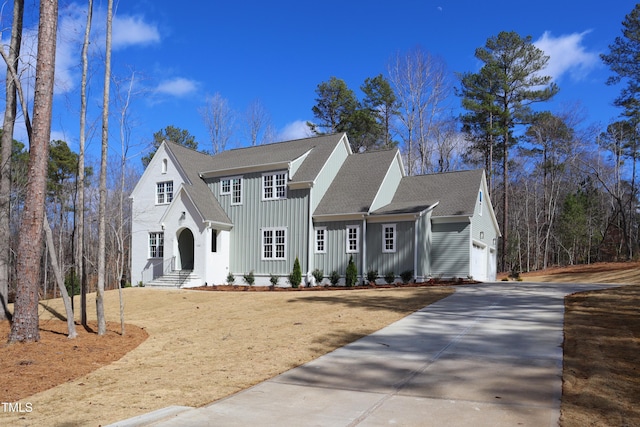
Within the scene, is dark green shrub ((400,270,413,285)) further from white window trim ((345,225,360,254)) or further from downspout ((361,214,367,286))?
white window trim ((345,225,360,254))

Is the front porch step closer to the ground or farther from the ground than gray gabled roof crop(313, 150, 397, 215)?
closer to the ground

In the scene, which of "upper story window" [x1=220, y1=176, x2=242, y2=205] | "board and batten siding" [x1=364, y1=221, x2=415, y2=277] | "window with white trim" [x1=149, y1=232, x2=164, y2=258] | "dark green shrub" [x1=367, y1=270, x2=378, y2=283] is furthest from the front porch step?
"board and batten siding" [x1=364, y1=221, x2=415, y2=277]

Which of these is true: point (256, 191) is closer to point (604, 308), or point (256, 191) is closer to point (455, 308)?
point (455, 308)

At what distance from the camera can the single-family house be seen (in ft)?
72.5

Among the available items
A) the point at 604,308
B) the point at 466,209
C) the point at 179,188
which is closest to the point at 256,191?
the point at 179,188

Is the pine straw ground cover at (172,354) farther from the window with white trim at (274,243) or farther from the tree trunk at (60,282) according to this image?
the window with white trim at (274,243)

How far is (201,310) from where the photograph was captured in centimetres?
1477

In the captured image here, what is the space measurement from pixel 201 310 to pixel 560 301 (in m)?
10.4

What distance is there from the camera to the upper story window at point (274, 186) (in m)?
24.1

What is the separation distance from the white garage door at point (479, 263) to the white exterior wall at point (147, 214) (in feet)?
52.4

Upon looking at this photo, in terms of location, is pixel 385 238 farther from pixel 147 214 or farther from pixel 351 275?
pixel 147 214

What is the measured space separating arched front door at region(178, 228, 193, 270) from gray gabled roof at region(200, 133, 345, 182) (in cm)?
356

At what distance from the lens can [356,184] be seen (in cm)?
2402

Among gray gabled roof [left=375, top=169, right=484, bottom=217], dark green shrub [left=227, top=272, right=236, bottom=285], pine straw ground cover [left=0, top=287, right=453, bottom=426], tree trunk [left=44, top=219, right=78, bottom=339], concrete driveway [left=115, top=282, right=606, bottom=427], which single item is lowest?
dark green shrub [left=227, top=272, right=236, bottom=285]
